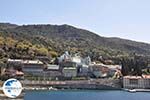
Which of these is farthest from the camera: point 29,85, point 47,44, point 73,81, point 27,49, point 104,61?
point 47,44

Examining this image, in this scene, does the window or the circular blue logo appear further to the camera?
the window

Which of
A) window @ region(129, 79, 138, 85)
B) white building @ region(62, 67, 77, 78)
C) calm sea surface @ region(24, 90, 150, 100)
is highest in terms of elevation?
white building @ region(62, 67, 77, 78)

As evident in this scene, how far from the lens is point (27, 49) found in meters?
113

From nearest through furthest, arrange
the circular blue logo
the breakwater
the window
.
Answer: the circular blue logo < the breakwater < the window

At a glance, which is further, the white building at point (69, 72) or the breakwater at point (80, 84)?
the white building at point (69, 72)

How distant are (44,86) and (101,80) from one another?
13.7m

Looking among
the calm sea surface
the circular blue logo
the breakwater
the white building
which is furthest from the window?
the circular blue logo

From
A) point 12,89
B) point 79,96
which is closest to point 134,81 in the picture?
point 79,96

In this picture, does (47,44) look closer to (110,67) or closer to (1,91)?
(110,67)

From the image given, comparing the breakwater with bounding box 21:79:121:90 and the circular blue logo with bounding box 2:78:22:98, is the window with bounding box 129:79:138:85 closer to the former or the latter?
the breakwater with bounding box 21:79:121:90

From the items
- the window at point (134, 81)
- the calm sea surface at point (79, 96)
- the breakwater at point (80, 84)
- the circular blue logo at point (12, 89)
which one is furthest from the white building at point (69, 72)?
the circular blue logo at point (12, 89)

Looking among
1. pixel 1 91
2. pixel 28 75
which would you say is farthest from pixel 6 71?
pixel 1 91

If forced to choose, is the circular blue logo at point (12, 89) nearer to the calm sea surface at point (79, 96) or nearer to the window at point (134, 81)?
the calm sea surface at point (79, 96)

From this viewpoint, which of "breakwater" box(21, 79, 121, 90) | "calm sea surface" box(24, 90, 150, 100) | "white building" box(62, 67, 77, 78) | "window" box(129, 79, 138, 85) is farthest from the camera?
"white building" box(62, 67, 77, 78)
